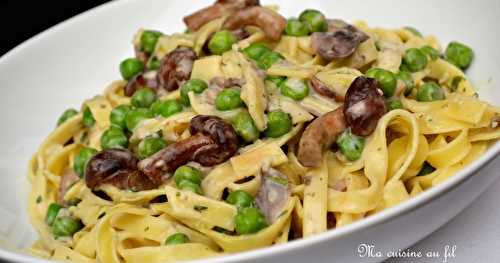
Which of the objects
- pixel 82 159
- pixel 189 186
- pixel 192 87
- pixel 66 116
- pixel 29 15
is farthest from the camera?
pixel 29 15

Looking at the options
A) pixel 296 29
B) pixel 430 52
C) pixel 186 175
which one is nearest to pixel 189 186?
pixel 186 175

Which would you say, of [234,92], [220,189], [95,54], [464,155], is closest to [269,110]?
[234,92]

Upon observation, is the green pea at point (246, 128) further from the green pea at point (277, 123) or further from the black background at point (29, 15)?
the black background at point (29, 15)

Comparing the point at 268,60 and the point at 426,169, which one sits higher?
the point at 268,60

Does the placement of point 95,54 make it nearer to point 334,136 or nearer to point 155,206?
point 155,206

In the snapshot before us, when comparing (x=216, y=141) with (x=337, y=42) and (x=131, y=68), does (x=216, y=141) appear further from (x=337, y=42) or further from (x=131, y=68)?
(x=131, y=68)

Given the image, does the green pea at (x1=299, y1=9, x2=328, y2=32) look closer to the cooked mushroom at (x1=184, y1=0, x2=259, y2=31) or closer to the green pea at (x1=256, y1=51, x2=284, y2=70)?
the green pea at (x1=256, y1=51, x2=284, y2=70)
